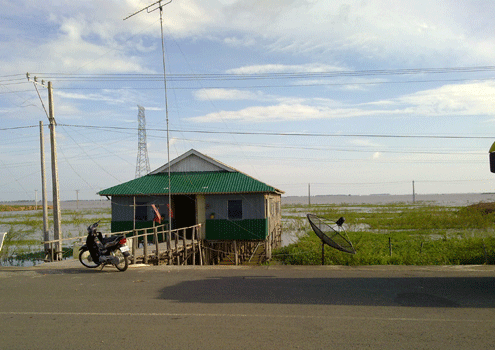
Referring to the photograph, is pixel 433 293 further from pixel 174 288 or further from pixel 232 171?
pixel 232 171

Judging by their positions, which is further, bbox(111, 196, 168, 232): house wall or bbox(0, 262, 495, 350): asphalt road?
bbox(111, 196, 168, 232): house wall

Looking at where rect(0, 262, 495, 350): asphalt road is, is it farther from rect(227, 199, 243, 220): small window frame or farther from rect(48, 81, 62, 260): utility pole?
rect(227, 199, 243, 220): small window frame

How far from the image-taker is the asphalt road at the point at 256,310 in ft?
17.6

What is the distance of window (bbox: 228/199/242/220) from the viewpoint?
22500 millimetres

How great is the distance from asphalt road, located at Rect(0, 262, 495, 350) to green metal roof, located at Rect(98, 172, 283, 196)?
1102 cm

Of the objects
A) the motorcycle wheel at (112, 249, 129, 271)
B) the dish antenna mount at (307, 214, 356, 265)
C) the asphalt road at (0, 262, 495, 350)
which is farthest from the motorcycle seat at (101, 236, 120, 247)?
the dish antenna mount at (307, 214, 356, 265)

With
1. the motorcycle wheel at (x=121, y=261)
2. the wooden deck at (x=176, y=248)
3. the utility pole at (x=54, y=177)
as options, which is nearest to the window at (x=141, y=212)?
the wooden deck at (x=176, y=248)

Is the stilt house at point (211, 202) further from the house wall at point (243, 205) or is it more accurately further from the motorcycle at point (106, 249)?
the motorcycle at point (106, 249)

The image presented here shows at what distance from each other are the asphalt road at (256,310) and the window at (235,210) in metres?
11.5

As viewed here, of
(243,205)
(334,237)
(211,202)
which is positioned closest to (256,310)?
(334,237)

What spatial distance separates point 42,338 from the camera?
18.4ft

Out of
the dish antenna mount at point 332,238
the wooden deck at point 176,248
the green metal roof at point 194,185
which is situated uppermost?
the green metal roof at point 194,185

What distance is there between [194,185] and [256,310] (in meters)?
16.6

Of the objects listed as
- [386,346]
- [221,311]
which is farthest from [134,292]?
[386,346]
